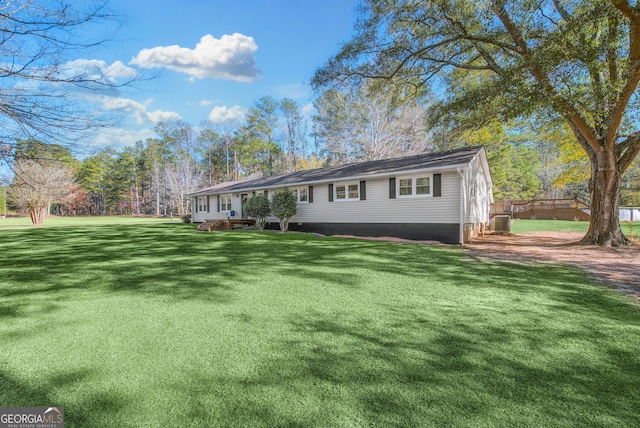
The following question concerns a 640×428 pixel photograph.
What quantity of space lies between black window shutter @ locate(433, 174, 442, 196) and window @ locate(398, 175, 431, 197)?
9.2 inches

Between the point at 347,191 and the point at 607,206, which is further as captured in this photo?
the point at 347,191

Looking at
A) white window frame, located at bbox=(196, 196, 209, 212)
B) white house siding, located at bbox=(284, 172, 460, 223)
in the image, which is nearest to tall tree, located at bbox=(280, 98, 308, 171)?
white window frame, located at bbox=(196, 196, 209, 212)

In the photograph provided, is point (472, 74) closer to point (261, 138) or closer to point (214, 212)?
point (214, 212)

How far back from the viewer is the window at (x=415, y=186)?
1180 centimetres

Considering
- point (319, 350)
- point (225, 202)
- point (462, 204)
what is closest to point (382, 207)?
point (462, 204)

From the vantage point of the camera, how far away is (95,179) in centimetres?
5066

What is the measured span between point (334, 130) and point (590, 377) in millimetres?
28731

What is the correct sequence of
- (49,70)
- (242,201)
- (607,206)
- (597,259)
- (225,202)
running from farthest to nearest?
(225,202), (242,201), (607,206), (597,259), (49,70)

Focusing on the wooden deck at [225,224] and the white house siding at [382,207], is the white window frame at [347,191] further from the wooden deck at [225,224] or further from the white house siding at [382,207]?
the wooden deck at [225,224]

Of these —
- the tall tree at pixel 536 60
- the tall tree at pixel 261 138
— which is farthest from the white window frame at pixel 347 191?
the tall tree at pixel 261 138

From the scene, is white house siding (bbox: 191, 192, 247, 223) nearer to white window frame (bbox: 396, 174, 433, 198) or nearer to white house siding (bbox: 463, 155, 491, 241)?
white window frame (bbox: 396, 174, 433, 198)

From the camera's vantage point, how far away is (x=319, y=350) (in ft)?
8.77

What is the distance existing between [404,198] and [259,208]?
25.5 ft

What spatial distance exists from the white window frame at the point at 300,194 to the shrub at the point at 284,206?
630 mm
